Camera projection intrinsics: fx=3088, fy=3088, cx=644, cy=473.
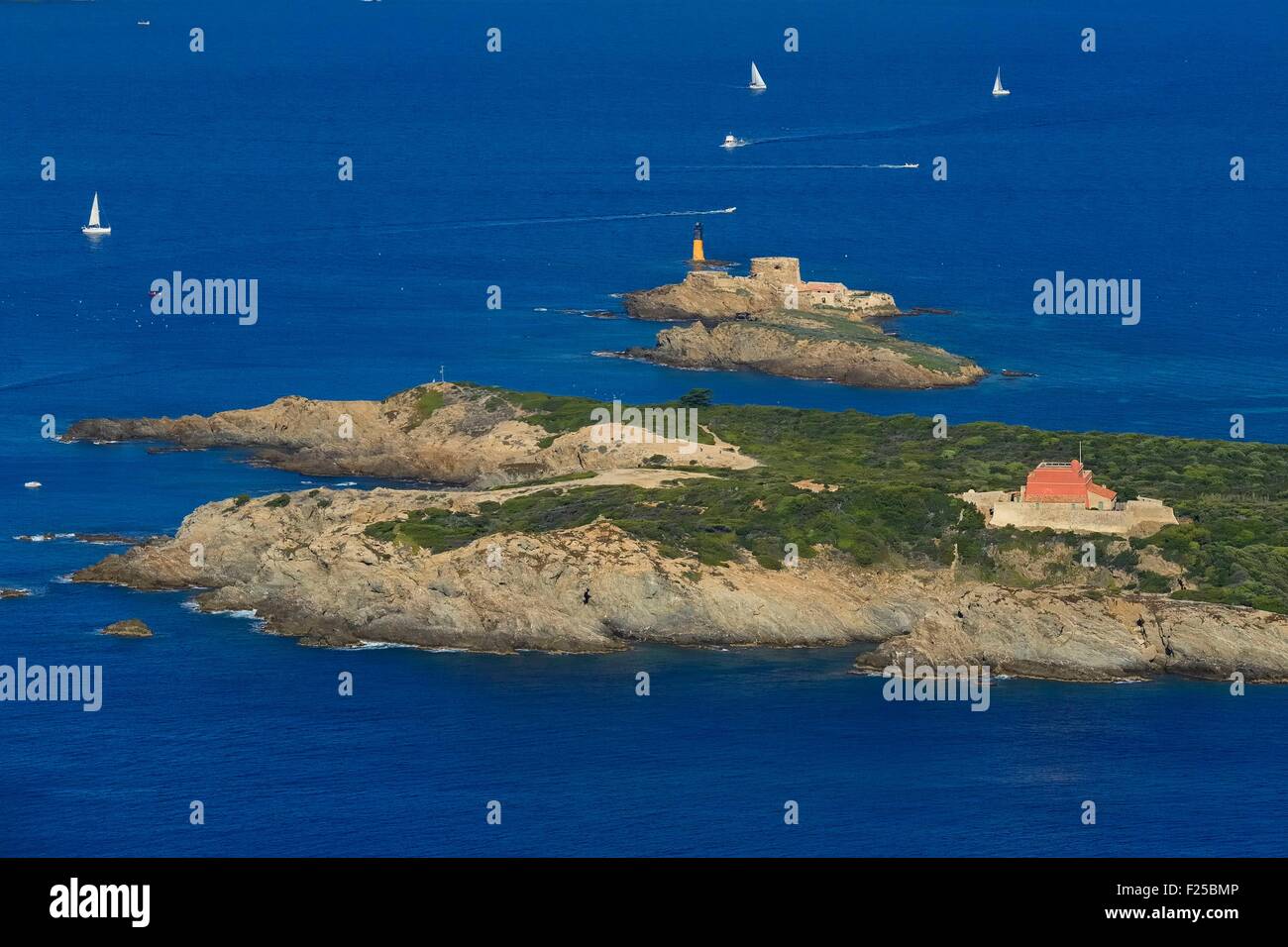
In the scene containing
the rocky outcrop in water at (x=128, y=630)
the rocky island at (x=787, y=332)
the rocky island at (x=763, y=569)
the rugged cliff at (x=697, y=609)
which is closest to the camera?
the rugged cliff at (x=697, y=609)

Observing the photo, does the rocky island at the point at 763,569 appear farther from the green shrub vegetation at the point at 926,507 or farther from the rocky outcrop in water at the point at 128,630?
the rocky outcrop in water at the point at 128,630

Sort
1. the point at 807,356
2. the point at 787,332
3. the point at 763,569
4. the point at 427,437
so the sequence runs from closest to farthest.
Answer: the point at 763,569
the point at 427,437
the point at 807,356
the point at 787,332

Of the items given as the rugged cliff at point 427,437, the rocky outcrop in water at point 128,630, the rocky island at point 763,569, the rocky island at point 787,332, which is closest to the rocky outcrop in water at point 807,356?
the rocky island at point 787,332

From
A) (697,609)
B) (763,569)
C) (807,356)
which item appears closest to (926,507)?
(763,569)

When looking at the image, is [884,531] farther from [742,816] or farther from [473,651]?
[742,816]

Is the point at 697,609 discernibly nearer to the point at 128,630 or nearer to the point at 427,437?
the point at 128,630

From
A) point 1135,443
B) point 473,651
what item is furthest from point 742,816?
point 1135,443

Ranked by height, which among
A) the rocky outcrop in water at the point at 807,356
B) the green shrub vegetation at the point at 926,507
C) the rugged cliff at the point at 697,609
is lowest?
the rugged cliff at the point at 697,609
